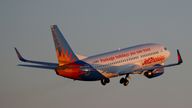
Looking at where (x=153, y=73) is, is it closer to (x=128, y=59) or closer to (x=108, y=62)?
(x=128, y=59)

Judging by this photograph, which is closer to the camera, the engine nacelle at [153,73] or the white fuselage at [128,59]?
the white fuselage at [128,59]

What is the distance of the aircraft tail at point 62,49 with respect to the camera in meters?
103

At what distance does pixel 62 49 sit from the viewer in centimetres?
10300

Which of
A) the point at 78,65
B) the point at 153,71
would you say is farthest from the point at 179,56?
the point at 78,65

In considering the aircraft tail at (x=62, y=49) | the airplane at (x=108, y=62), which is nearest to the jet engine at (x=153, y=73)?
the airplane at (x=108, y=62)

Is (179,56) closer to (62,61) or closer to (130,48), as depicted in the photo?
(130,48)

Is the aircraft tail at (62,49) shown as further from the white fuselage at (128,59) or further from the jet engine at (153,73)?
the jet engine at (153,73)

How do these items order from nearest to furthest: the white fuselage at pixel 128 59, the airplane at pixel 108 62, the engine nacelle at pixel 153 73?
the airplane at pixel 108 62 < the white fuselage at pixel 128 59 < the engine nacelle at pixel 153 73

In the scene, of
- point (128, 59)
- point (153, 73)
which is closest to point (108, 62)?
point (128, 59)

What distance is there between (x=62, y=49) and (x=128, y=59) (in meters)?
12.9

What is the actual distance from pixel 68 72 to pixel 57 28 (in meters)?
8.07

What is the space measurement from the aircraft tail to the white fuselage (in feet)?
8.78

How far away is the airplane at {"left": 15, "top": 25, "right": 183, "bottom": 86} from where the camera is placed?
10225 cm

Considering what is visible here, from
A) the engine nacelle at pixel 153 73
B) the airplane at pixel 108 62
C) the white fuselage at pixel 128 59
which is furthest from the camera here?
the engine nacelle at pixel 153 73
